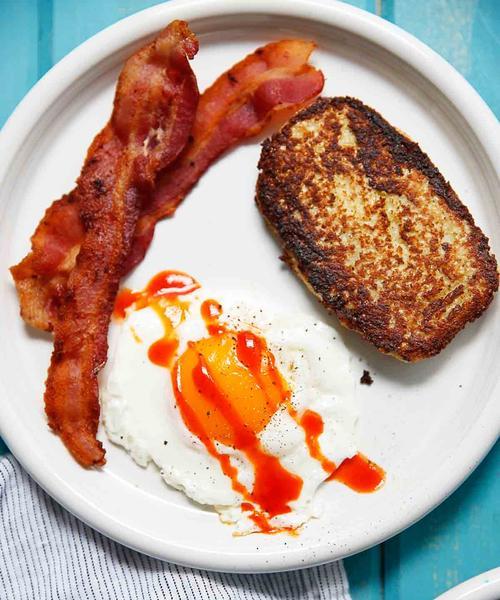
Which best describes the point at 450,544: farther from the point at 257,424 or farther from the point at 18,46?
the point at 18,46

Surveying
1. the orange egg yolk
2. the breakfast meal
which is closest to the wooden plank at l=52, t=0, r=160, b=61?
the breakfast meal

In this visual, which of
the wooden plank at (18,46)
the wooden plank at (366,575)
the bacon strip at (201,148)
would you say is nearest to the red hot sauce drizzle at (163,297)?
the bacon strip at (201,148)

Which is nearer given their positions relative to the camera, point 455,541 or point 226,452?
point 226,452

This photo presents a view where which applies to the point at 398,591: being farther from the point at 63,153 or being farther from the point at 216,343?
the point at 63,153

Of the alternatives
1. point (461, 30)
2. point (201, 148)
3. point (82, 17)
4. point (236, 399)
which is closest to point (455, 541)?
point (236, 399)

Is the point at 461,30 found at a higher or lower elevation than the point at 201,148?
higher

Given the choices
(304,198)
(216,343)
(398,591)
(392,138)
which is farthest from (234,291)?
(398,591)

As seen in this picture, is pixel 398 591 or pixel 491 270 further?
pixel 398 591

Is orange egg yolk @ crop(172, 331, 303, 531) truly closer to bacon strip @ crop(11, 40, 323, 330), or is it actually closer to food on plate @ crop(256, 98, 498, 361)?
food on plate @ crop(256, 98, 498, 361)
